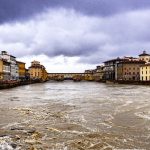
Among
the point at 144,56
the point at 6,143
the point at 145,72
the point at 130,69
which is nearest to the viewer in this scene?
the point at 6,143

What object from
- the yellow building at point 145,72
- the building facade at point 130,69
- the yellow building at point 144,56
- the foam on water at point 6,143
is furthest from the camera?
the yellow building at point 144,56

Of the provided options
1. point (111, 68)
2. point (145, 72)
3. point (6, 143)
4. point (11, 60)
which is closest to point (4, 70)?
point (11, 60)

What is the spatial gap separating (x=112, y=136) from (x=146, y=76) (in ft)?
288

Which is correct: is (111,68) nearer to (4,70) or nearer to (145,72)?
(145,72)

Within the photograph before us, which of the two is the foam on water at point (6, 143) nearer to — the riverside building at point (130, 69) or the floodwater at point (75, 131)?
the floodwater at point (75, 131)

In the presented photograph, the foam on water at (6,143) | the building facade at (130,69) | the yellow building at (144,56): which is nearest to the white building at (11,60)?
the building facade at (130,69)

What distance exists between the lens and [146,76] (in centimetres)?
9988

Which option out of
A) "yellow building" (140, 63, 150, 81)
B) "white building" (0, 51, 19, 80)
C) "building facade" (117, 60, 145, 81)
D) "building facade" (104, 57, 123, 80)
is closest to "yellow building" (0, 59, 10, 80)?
"white building" (0, 51, 19, 80)

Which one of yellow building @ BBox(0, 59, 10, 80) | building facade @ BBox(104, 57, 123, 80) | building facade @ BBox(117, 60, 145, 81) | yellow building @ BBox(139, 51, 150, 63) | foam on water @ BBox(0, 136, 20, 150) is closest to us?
foam on water @ BBox(0, 136, 20, 150)

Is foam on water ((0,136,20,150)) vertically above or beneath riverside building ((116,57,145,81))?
beneath

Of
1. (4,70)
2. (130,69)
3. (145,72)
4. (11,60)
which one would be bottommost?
(145,72)

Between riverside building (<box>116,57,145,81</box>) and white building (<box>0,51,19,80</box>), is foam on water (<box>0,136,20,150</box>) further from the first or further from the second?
riverside building (<box>116,57,145,81</box>)

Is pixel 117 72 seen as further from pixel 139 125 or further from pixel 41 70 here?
pixel 139 125

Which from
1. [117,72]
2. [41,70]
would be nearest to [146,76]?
[117,72]
